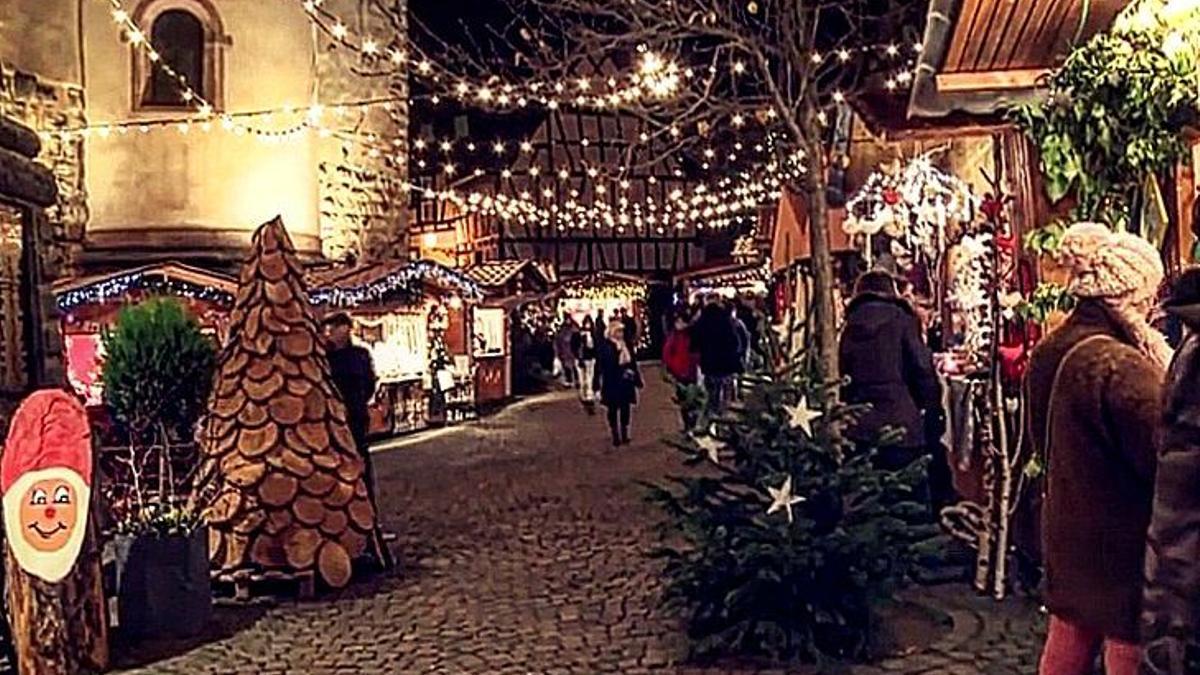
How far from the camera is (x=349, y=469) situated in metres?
8.41

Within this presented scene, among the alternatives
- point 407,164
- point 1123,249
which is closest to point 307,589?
point 1123,249

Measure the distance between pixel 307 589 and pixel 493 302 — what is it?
59.4ft

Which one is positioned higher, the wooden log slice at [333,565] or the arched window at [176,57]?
the arched window at [176,57]

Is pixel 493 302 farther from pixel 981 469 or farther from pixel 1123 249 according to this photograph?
pixel 1123 249

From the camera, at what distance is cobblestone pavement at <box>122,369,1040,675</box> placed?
6242 millimetres

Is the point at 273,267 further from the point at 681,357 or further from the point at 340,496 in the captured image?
the point at 681,357

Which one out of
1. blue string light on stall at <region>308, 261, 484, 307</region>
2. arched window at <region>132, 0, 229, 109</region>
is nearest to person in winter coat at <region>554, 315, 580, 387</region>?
blue string light on stall at <region>308, 261, 484, 307</region>

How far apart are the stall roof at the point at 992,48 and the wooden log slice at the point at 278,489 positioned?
4117 millimetres

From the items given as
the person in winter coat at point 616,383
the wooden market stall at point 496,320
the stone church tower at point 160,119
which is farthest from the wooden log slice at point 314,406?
the wooden market stall at point 496,320

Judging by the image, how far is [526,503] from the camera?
38.7 feet

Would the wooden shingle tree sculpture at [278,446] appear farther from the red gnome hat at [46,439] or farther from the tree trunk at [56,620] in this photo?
the red gnome hat at [46,439]

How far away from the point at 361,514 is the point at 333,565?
1.28ft

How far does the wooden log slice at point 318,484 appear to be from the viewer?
819 centimetres

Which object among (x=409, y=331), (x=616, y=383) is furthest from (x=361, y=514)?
(x=409, y=331)
